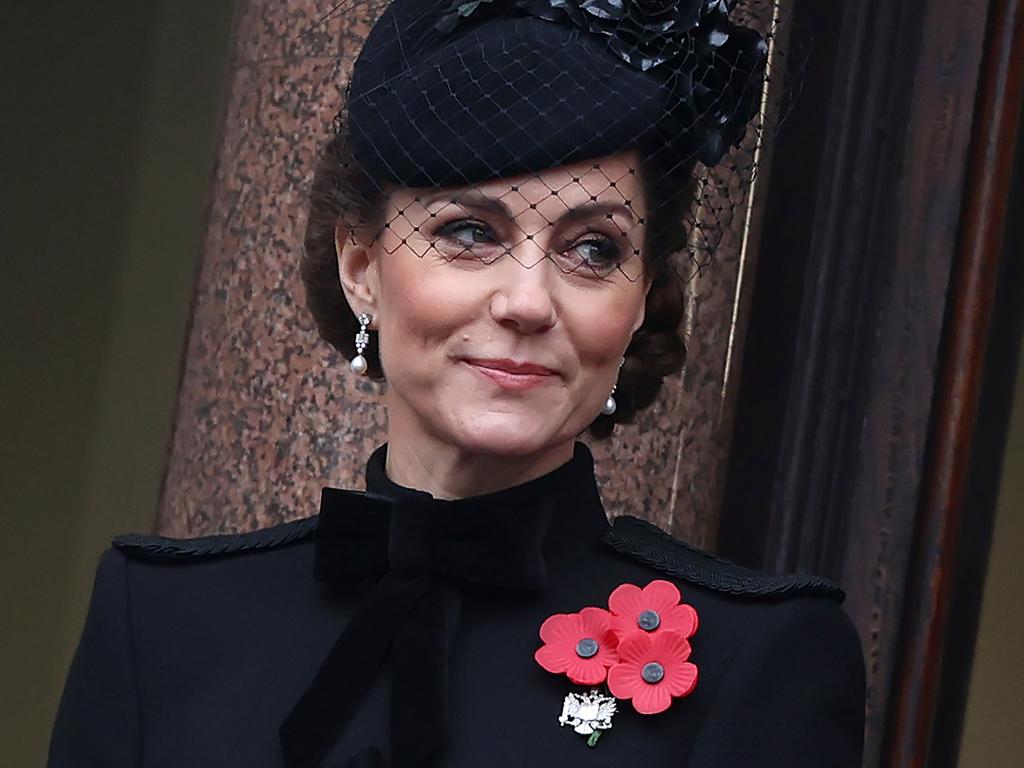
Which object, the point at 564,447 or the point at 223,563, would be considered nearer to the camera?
the point at 564,447

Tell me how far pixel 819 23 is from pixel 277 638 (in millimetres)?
1823

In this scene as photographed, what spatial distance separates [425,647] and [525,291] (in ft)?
1.32

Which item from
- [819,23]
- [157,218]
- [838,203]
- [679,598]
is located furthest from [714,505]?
[157,218]

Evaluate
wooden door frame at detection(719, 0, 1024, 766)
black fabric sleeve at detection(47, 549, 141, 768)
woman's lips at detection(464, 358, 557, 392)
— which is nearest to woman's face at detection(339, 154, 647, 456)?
woman's lips at detection(464, 358, 557, 392)

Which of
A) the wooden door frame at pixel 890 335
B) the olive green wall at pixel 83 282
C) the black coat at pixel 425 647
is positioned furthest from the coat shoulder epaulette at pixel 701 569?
the olive green wall at pixel 83 282

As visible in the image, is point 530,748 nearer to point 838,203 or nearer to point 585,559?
point 585,559

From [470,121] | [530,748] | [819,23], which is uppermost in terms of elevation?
[819,23]

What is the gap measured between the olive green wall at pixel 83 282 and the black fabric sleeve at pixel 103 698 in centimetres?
237

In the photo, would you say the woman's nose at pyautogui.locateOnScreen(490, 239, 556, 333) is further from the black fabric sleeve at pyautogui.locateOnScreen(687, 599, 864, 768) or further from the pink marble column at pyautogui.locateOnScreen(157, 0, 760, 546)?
the pink marble column at pyautogui.locateOnScreen(157, 0, 760, 546)

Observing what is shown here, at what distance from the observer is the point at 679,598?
2180mm

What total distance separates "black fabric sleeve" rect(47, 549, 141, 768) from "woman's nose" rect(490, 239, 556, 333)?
625 mm

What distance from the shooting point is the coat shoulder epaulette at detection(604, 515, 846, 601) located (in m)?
2.15

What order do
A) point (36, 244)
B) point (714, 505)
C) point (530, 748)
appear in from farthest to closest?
point (36, 244), point (714, 505), point (530, 748)

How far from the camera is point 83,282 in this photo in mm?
4879
